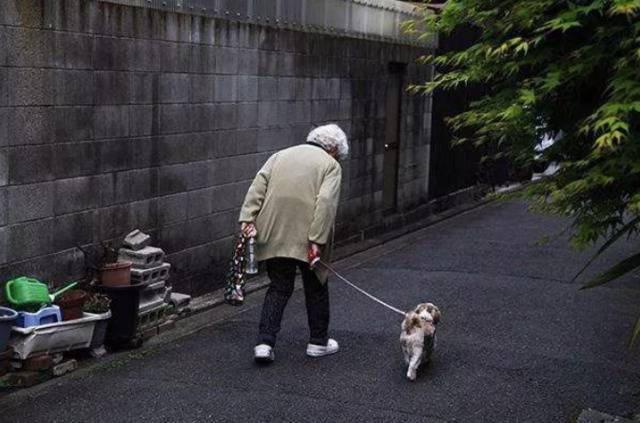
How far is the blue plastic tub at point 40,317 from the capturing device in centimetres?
625

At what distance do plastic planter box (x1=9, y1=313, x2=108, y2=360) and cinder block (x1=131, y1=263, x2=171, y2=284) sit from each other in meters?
0.65

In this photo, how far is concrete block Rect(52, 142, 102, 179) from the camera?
6957mm

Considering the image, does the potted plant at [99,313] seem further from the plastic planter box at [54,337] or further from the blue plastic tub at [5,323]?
the blue plastic tub at [5,323]

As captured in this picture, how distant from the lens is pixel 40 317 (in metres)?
6.35

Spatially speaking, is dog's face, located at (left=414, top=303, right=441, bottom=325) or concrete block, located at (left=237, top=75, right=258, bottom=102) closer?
dog's face, located at (left=414, top=303, right=441, bottom=325)

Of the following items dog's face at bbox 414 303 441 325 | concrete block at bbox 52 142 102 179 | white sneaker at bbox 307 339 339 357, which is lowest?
white sneaker at bbox 307 339 339 357

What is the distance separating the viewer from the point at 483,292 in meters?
9.98

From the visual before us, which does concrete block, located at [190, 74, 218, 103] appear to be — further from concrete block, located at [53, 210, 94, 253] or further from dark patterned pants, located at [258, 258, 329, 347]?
dark patterned pants, located at [258, 258, 329, 347]

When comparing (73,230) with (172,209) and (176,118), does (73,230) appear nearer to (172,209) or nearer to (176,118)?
(172,209)

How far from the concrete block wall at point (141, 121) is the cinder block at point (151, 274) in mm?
424

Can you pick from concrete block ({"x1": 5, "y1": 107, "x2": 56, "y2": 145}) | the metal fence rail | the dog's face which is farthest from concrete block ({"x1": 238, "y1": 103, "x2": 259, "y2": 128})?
the dog's face

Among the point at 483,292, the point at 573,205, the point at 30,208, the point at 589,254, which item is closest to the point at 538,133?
the point at 573,205

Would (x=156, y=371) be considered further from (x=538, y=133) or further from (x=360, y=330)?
(x=538, y=133)

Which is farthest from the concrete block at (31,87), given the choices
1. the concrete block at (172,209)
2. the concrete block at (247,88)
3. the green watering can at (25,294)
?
the concrete block at (247,88)
